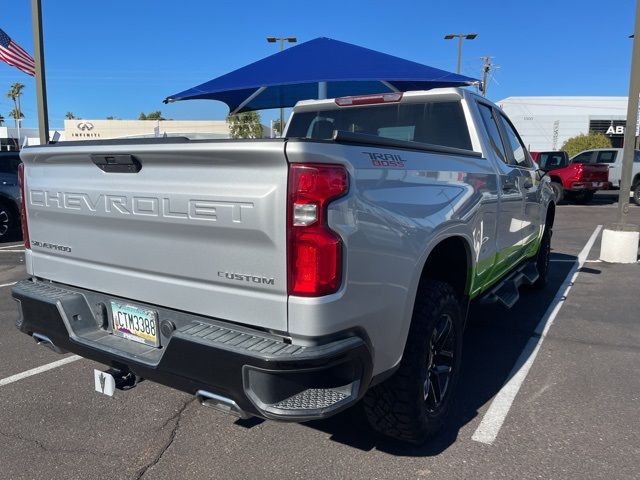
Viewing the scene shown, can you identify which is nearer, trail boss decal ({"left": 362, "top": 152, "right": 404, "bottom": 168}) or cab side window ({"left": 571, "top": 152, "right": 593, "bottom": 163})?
trail boss decal ({"left": 362, "top": 152, "right": 404, "bottom": 168})

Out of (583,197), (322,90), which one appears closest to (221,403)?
(322,90)

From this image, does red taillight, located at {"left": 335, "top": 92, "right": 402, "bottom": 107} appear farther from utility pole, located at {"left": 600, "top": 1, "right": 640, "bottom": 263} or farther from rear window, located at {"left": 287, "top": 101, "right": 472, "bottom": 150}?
utility pole, located at {"left": 600, "top": 1, "right": 640, "bottom": 263}

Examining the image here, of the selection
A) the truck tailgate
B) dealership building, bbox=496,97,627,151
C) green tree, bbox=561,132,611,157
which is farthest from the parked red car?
dealership building, bbox=496,97,627,151

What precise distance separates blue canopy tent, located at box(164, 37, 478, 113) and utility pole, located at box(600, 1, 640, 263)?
12.9 feet

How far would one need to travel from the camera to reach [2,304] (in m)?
6.05

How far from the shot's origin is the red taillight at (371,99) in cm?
417

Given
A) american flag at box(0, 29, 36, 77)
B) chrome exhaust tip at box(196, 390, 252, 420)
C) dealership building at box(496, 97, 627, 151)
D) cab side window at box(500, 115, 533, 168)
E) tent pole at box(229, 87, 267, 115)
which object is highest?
dealership building at box(496, 97, 627, 151)

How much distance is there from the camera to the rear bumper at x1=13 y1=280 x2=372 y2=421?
210 cm

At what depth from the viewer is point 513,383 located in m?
3.92

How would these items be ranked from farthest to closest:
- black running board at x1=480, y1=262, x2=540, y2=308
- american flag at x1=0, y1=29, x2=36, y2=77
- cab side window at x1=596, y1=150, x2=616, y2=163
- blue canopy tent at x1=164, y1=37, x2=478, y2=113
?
1. cab side window at x1=596, y1=150, x2=616, y2=163
2. american flag at x1=0, y1=29, x2=36, y2=77
3. blue canopy tent at x1=164, y1=37, x2=478, y2=113
4. black running board at x1=480, y1=262, x2=540, y2=308

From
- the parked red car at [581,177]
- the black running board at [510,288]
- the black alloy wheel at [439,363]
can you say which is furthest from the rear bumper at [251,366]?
the parked red car at [581,177]

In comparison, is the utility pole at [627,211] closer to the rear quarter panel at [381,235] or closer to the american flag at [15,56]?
the rear quarter panel at [381,235]

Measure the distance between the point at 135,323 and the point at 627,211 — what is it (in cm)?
833

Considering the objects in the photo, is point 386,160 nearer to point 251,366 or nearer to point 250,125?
point 251,366
